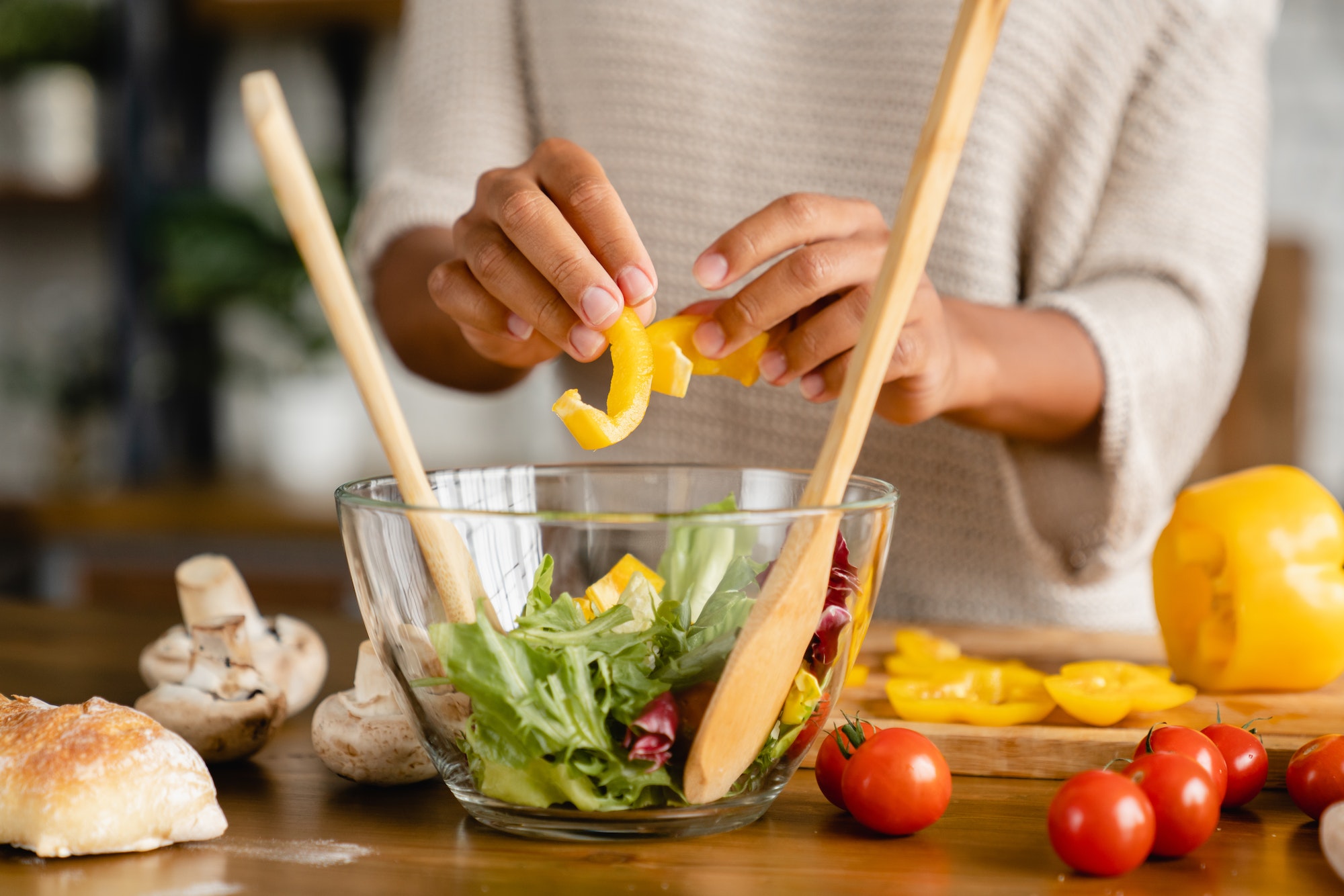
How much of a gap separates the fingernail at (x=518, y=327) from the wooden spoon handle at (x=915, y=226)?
0.87ft

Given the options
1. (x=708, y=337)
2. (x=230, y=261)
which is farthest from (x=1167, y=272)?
(x=230, y=261)

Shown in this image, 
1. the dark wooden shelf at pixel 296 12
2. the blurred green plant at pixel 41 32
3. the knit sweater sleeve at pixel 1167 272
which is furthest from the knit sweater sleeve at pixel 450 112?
the blurred green plant at pixel 41 32

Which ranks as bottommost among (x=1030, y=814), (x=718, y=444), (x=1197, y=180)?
(x=1030, y=814)

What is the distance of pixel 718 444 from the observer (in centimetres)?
134

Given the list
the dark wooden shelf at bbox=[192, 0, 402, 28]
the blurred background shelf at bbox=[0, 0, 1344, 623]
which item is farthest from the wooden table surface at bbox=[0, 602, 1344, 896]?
the dark wooden shelf at bbox=[192, 0, 402, 28]

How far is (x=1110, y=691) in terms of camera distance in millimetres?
763

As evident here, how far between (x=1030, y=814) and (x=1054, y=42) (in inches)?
34.5

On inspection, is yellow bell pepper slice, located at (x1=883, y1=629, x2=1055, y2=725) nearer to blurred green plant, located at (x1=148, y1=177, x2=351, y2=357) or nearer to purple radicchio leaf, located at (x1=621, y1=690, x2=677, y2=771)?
purple radicchio leaf, located at (x1=621, y1=690, x2=677, y2=771)

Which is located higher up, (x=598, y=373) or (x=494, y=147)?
(x=494, y=147)

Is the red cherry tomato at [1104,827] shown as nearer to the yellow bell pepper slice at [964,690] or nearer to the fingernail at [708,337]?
the yellow bell pepper slice at [964,690]

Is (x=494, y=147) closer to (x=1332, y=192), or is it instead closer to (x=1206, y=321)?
(x=1206, y=321)

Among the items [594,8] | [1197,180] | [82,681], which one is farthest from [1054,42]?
[82,681]

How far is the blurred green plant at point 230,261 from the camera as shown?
8.05 ft

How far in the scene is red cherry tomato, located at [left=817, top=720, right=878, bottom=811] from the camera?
1.97 ft
